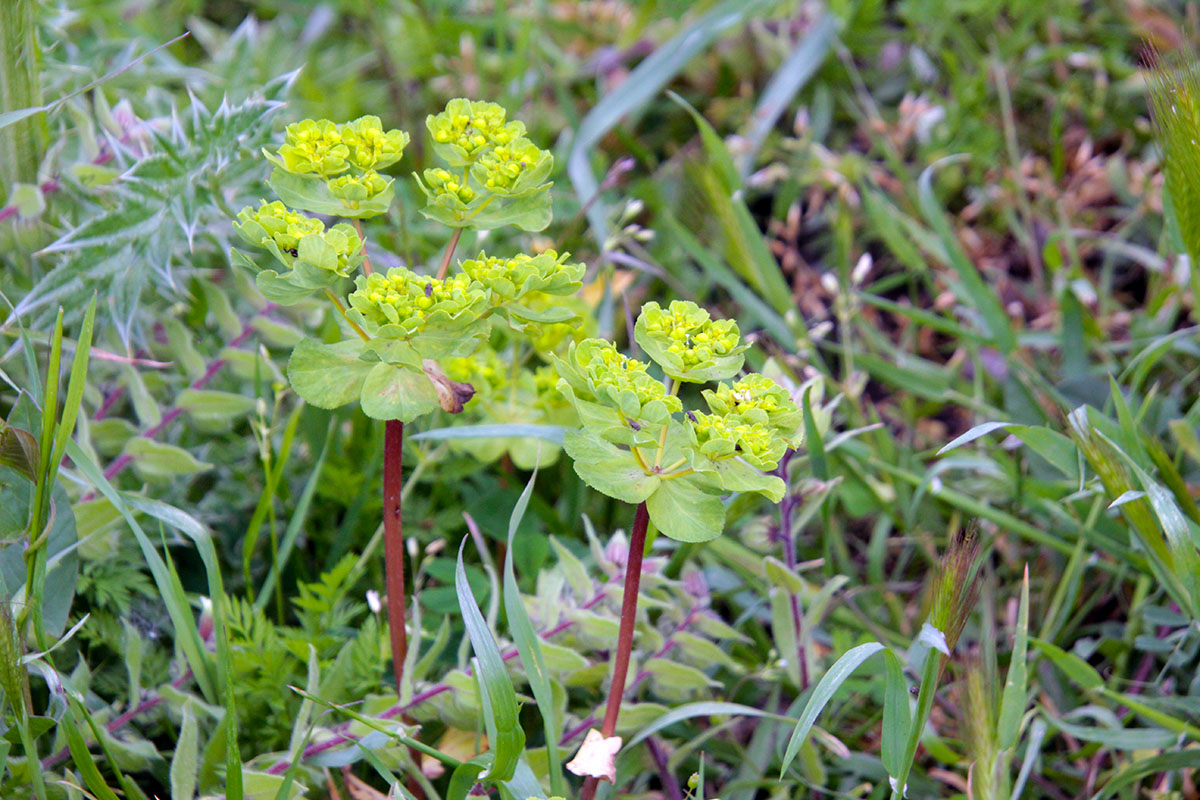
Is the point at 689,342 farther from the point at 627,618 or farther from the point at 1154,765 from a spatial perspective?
the point at 1154,765

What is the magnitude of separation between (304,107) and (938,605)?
189cm

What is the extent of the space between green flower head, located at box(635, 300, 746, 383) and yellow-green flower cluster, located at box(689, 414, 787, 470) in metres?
0.05

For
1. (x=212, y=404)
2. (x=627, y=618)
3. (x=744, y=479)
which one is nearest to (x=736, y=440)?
(x=744, y=479)

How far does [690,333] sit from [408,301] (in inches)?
11.0

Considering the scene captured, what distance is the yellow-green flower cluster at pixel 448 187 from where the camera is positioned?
1073 mm

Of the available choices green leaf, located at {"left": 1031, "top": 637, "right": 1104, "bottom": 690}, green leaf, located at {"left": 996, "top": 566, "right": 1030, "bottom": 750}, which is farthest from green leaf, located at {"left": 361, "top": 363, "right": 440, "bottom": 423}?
green leaf, located at {"left": 1031, "top": 637, "right": 1104, "bottom": 690}

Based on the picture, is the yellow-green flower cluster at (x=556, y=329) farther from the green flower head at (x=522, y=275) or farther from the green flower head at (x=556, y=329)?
the green flower head at (x=522, y=275)

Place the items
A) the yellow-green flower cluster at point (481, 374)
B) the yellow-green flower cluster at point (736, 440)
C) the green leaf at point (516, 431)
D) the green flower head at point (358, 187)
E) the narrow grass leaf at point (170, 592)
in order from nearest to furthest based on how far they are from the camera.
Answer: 1. the yellow-green flower cluster at point (736, 440)
2. the green flower head at point (358, 187)
3. the narrow grass leaf at point (170, 592)
4. the green leaf at point (516, 431)
5. the yellow-green flower cluster at point (481, 374)

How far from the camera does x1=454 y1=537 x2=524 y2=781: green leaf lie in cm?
108

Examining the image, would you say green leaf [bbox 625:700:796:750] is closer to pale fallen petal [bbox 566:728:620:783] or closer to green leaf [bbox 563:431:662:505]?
pale fallen petal [bbox 566:728:620:783]

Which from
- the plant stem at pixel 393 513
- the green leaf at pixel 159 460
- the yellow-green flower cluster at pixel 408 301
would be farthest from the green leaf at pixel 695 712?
the green leaf at pixel 159 460

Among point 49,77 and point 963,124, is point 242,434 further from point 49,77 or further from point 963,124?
point 963,124

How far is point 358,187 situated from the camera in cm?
104

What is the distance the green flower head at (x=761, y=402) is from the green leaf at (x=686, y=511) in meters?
0.09
